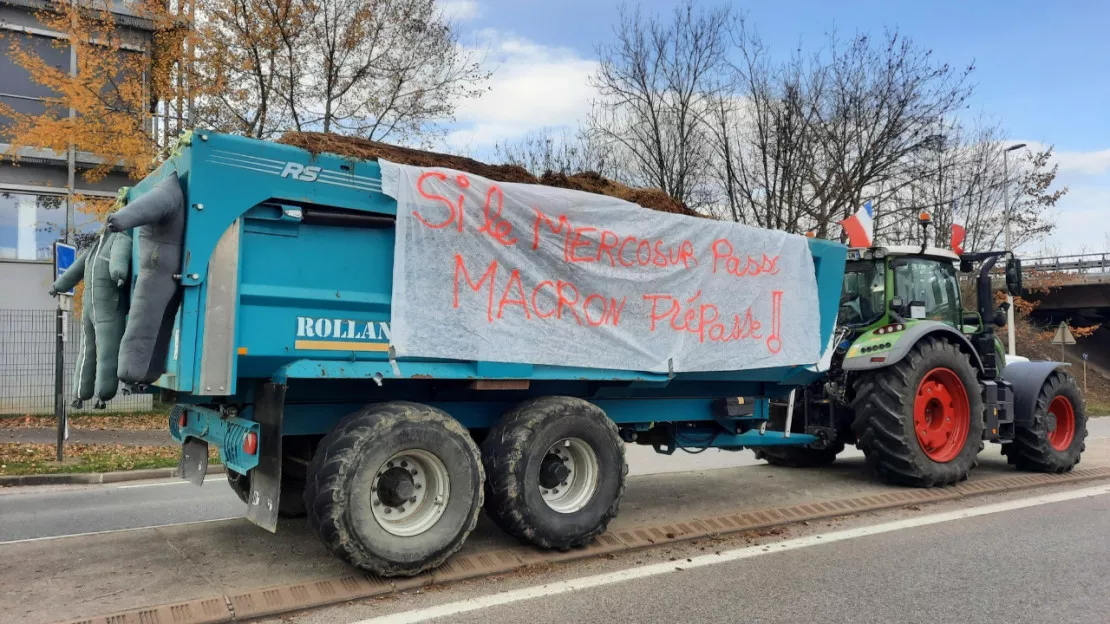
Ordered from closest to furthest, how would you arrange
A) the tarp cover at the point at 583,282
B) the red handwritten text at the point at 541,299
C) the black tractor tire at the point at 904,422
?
the tarp cover at the point at 583,282 → the red handwritten text at the point at 541,299 → the black tractor tire at the point at 904,422

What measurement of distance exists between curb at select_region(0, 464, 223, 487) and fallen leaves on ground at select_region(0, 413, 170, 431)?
4.43 m

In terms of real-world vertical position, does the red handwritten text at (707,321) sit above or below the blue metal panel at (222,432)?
above

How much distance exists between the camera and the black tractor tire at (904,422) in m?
7.57

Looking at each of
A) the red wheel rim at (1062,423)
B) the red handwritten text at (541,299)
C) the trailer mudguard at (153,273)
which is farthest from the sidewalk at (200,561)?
the red wheel rim at (1062,423)

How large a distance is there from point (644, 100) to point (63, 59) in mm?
13863

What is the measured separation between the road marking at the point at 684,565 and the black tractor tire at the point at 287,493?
2009mm

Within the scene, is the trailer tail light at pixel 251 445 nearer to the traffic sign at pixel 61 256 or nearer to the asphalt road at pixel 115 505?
the asphalt road at pixel 115 505

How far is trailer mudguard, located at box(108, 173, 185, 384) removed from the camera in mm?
4176

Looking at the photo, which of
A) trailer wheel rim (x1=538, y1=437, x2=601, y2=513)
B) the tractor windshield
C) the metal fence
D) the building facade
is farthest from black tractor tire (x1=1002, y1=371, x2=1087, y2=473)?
the building facade

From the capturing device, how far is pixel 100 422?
46.6ft

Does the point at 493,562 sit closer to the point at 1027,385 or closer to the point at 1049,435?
the point at 1027,385

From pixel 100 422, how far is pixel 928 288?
1403 centimetres

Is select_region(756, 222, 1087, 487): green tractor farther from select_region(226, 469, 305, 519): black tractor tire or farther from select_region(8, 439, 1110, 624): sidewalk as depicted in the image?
select_region(226, 469, 305, 519): black tractor tire

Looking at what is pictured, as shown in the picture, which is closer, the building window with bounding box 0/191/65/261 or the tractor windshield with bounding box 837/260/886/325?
the tractor windshield with bounding box 837/260/886/325
